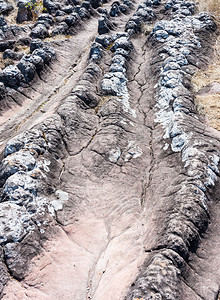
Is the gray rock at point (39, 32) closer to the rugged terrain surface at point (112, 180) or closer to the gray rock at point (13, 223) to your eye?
the rugged terrain surface at point (112, 180)

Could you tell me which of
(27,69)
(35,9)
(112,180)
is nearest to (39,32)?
(35,9)

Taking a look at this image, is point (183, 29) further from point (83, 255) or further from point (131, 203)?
point (83, 255)

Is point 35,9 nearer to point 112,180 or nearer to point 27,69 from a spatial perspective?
point 27,69

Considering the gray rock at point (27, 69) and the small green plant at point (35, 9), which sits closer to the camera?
the gray rock at point (27, 69)

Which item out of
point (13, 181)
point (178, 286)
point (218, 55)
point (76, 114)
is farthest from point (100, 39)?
point (178, 286)

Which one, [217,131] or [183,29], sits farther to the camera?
[183,29]

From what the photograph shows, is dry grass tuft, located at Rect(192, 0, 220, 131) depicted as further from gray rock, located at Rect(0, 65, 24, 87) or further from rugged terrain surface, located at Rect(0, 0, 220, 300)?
gray rock, located at Rect(0, 65, 24, 87)

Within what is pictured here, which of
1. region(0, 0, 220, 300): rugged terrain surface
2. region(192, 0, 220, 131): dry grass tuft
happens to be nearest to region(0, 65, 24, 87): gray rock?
region(0, 0, 220, 300): rugged terrain surface

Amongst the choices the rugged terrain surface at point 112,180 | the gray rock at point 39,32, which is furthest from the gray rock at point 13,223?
the gray rock at point 39,32

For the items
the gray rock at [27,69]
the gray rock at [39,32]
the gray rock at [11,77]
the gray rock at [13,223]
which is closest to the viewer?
the gray rock at [13,223]
